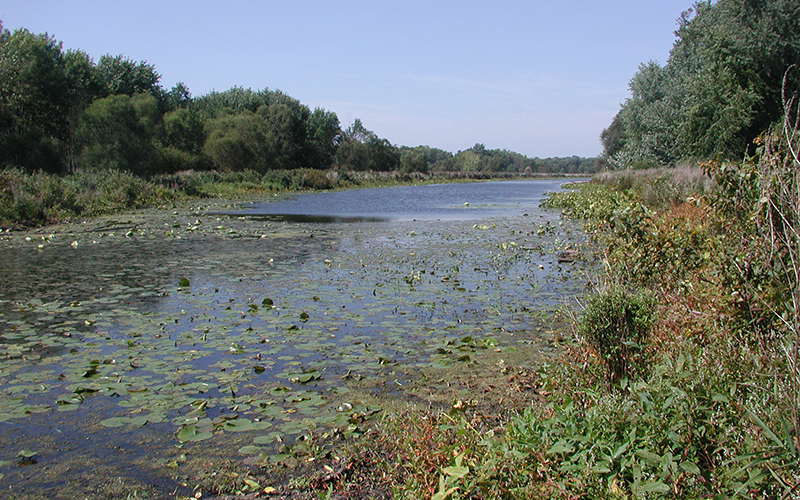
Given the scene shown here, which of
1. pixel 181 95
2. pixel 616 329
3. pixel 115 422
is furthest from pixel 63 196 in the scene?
Result: pixel 181 95

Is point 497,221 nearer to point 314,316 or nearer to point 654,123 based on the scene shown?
point 654,123

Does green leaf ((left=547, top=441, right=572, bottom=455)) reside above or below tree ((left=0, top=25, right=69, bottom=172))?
below

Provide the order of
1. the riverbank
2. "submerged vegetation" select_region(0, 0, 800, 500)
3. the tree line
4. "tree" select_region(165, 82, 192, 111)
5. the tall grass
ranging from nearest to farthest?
1. "submerged vegetation" select_region(0, 0, 800, 500)
2. the tall grass
3. the riverbank
4. the tree line
5. "tree" select_region(165, 82, 192, 111)

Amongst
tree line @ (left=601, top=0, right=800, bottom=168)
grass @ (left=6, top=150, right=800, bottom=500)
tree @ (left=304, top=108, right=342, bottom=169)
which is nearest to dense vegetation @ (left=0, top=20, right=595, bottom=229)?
tree @ (left=304, top=108, right=342, bottom=169)

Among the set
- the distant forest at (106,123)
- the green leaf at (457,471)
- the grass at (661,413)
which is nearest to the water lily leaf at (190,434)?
the grass at (661,413)

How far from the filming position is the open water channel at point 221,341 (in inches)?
179

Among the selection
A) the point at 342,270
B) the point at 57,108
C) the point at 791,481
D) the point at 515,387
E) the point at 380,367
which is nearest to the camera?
the point at 791,481

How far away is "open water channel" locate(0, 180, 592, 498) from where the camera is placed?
454 cm

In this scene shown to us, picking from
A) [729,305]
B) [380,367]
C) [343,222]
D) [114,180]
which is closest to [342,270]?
[380,367]

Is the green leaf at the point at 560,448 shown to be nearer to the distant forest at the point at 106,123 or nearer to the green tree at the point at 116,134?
the distant forest at the point at 106,123

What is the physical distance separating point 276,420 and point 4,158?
4094cm

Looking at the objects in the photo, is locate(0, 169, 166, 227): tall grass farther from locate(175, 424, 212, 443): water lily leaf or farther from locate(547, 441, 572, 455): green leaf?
locate(547, 441, 572, 455): green leaf

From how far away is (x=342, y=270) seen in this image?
1235cm

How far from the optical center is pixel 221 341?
722 cm
